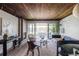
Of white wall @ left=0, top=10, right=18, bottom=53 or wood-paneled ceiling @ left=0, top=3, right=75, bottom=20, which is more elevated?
wood-paneled ceiling @ left=0, top=3, right=75, bottom=20

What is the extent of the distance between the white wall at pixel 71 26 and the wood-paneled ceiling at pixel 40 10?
0.29 ft

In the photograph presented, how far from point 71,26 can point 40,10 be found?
608 millimetres

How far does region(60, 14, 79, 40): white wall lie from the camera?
2.12 m

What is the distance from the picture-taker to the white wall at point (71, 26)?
212 centimetres

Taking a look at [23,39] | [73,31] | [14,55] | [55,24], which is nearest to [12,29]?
[23,39]

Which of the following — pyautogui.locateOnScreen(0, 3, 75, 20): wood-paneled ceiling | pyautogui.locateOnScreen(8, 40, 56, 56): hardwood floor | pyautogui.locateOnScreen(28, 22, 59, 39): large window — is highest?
pyautogui.locateOnScreen(0, 3, 75, 20): wood-paneled ceiling

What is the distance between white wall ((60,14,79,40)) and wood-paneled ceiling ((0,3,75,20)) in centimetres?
9

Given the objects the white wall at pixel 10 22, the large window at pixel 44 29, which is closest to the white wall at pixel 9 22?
the white wall at pixel 10 22

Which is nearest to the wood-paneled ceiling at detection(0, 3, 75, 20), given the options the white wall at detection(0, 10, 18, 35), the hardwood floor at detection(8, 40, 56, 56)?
the white wall at detection(0, 10, 18, 35)

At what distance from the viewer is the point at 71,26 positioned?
2150mm

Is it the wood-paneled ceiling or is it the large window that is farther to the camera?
the large window

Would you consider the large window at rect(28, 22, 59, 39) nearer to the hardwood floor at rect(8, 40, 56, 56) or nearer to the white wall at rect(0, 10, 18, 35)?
the hardwood floor at rect(8, 40, 56, 56)

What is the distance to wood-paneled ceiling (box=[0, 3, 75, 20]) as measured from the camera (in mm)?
2089

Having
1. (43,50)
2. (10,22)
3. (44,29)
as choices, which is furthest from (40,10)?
(43,50)
